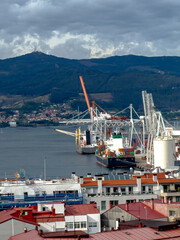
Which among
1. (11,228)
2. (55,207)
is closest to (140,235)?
(11,228)

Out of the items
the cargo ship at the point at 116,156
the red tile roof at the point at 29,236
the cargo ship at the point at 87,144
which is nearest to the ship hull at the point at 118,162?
the cargo ship at the point at 116,156

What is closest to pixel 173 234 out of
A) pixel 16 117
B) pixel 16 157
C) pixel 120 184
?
pixel 120 184

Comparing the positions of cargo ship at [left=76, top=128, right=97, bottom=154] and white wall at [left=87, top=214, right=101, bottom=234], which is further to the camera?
cargo ship at [left=76, top=128, right=97, bottom=154]

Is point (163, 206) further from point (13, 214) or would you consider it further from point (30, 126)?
point (30, 126)

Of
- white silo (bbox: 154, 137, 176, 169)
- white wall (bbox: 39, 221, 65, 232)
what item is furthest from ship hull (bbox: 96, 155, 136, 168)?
white wall (bbox: 39, 221, 65, 232)

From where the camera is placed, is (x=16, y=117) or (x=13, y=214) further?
(x=16, y=117)

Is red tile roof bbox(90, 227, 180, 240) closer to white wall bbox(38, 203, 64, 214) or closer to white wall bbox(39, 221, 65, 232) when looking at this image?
white wall bbox(39, 221, 65, 232)

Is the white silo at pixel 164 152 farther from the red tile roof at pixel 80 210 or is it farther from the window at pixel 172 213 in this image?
the window at pixel 172 213
